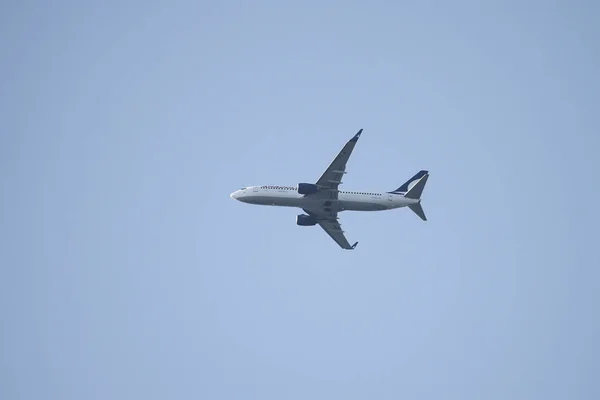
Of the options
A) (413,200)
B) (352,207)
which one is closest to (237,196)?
(352,207)

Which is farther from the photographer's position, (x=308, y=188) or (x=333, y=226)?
(x=333, y=226)

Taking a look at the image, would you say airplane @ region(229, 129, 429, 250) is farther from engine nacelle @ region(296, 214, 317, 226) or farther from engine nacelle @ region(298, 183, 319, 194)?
engine nacelle @ region(296, 214, 317, 226)

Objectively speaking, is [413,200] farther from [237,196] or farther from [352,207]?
[237,196]

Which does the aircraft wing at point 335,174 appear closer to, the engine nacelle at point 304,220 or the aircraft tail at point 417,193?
the engine nacelle at point 304,220

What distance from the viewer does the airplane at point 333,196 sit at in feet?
328

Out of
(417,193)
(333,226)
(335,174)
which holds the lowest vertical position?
(333,226)

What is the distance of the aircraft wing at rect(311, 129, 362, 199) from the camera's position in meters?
96.9

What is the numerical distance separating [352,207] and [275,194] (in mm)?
9434

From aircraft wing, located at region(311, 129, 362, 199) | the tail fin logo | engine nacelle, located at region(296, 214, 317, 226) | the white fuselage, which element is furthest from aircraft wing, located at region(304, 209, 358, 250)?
the tail fin logo

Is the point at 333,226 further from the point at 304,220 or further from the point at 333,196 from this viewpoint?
the point at 333,196

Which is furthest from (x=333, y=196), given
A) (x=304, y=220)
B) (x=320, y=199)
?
(x=304, y=220)

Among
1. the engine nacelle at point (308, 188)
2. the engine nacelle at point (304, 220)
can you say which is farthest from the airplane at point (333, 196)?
the engine nacelle at point (304, 220)

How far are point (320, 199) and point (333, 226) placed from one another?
8633 mm

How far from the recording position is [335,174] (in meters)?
99.2
